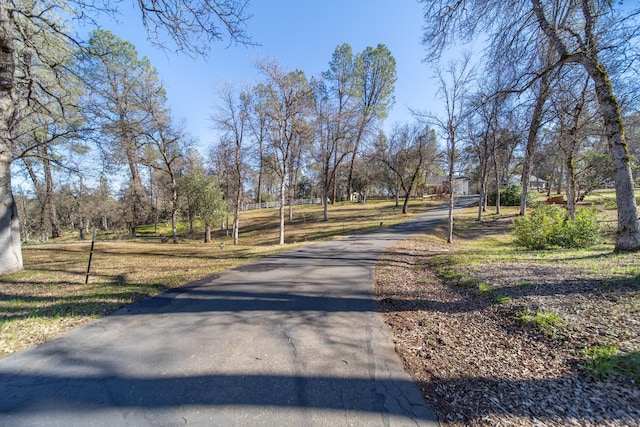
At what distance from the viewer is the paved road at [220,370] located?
7.41 ft

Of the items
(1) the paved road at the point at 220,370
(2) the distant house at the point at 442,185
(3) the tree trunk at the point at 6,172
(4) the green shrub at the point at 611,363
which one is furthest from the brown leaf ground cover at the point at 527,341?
(2) the distant house at the point at 442,185

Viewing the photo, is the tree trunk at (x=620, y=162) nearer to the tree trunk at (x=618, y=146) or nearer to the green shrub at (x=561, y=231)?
the tree trunk at (x=618, y=146)

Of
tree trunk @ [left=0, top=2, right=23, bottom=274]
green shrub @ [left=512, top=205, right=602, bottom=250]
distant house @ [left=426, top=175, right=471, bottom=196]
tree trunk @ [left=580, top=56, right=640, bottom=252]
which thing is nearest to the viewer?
tree trunk @ [left=580, top=56, right=640, bottom=252]

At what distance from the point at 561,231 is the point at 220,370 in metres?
11.8

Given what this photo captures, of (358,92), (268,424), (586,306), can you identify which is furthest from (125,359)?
(358,92)

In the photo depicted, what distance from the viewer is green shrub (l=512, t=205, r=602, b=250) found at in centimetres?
882

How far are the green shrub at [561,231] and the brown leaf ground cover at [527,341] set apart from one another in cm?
356

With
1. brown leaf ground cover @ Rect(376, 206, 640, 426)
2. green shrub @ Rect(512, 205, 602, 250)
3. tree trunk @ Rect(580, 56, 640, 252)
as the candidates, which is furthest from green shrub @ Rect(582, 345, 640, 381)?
green shrub @ Rect(512, 205, 602, 250)

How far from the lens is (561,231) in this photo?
904 centimetres

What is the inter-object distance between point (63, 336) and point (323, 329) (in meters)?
3.92

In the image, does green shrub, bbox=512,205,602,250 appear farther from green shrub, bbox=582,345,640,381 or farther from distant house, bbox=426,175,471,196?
distant house, bbox=426,175,471,196

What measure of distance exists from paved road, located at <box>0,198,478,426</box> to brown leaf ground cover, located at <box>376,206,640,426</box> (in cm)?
47

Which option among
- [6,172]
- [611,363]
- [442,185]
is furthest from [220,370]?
[442,185]

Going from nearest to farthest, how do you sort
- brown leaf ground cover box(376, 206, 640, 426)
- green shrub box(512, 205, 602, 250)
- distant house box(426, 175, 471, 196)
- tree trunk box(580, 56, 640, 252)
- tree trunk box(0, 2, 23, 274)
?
brown leaf ground cover box(376, 206, 640, 426), tree trunk box(580, 56, 640, 252), tree trunk box(0, 2, 23, 274), green shrub box(512, 205, 602, 250), distant house box(426, 175, 471, 196)
